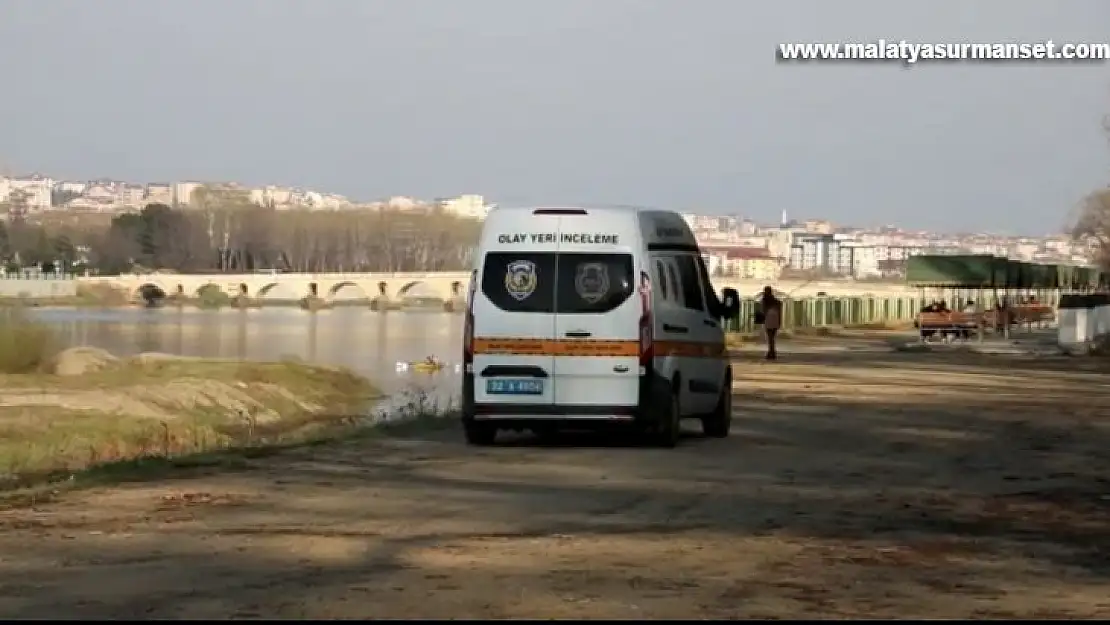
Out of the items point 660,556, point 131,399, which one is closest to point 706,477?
point 660,556

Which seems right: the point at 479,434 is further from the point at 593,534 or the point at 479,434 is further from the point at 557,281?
the point at 593,534

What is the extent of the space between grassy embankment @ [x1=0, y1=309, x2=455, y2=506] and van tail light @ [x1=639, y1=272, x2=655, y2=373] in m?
3.68

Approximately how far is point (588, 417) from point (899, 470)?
116 inches

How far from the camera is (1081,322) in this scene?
52.5m

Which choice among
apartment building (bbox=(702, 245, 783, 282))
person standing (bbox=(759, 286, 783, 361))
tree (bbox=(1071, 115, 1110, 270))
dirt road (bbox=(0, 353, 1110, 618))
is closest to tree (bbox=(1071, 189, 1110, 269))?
tree (bbox=(1071, 115, 1110, 270))

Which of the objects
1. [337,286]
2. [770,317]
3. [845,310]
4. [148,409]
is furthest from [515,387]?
[337,286]

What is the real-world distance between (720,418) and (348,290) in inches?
4424

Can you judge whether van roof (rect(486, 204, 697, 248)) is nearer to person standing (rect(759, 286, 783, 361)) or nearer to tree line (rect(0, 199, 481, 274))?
person standing (rect(759, 286, 783, 361))

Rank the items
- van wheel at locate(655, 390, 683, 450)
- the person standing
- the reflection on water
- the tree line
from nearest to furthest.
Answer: van wheel at locate(655, 390, 683, 450) < the person standing < the reflection on water < the tree line

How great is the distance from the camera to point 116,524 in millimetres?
11805

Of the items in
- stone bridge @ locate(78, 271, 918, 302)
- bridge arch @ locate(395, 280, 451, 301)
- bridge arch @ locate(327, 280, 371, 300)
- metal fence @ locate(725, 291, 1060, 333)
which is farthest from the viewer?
bridge arch @ locate(327, 280, 371, 300)

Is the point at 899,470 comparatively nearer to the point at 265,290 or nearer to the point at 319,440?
the point at 319,440

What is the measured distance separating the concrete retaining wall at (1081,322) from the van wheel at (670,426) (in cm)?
3540

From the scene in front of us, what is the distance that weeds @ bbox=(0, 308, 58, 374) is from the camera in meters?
51.7
